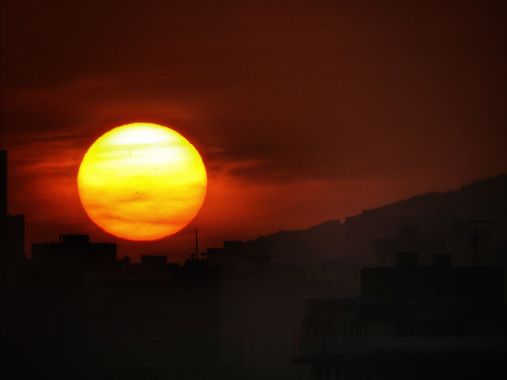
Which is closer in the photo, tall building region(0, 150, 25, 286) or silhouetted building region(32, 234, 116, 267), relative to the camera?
tall building region(0, 150, 25, 286)

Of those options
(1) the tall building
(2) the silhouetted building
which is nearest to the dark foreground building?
(1) the tall building

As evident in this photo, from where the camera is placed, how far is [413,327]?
99625mm

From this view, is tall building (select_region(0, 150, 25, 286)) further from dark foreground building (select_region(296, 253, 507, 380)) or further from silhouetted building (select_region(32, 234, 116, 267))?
dark foreground building (select_region(296, 253, 507, 380))

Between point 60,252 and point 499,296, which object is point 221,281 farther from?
point 499,296

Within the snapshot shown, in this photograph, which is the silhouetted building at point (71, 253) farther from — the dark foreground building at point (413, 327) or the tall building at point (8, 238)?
the dark foreground building at point (413, 327)

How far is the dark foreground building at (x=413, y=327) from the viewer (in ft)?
284

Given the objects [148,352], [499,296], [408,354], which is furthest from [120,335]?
[408,354]

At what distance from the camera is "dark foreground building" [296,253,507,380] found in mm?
86500

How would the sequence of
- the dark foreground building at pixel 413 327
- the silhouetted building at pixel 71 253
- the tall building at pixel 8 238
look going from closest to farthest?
the dark foreground building at pixel 413 327 → the tall building at pixel 8 238 → the silhouetted building at pixel 71 253

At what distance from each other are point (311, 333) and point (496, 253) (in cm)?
8078

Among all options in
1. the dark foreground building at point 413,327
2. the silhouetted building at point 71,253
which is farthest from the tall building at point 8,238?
the dark foreground building at point 413,327

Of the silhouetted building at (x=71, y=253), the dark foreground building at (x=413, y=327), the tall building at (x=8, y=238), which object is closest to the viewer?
the dark foreground building at (x=413, y=327)

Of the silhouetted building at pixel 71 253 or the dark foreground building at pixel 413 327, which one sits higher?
the silhouetted building at pixel 71 253

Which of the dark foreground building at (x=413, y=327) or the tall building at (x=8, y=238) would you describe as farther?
the tall building at (x=8, y=238)
